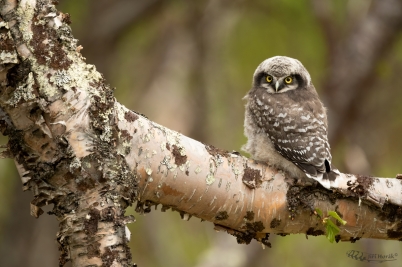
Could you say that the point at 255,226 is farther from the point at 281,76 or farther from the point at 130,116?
the point at 281,76

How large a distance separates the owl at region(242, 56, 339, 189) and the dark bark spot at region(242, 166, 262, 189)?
0.37m

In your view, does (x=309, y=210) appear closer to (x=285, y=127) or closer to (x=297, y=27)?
(x=285, y=127)

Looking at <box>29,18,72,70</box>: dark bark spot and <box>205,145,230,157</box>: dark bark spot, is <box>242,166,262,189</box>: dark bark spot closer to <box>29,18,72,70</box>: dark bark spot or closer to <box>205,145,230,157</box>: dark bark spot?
<box>205,145,230,157</box>: dark bark spot

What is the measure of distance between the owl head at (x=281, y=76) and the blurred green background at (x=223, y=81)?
190 cm

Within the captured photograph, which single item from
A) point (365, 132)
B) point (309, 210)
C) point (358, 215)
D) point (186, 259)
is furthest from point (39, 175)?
point (186, 259)

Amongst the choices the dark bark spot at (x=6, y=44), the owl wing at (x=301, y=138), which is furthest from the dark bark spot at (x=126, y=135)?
the owl wing at (x=301, y=138)

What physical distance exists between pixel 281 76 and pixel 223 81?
5.10 meters

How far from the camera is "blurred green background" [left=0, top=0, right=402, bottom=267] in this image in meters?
6.61

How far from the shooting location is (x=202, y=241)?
1046cm

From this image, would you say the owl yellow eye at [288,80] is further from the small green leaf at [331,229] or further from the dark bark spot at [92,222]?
the dark bark spot at [92,222]

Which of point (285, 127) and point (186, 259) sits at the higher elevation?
point (186, 259)

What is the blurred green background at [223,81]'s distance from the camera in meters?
6.61

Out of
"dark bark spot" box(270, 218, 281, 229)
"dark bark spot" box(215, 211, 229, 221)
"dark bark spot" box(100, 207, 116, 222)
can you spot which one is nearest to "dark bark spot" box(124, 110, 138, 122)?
"dark bark spot" box(100, 207, 116, 222)

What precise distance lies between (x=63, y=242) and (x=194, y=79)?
6.75m
